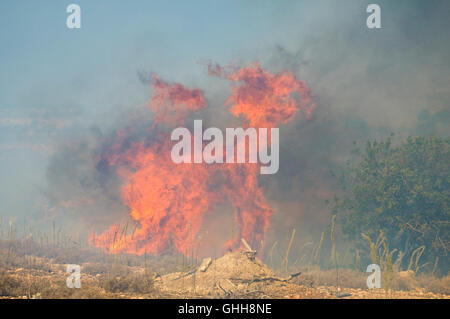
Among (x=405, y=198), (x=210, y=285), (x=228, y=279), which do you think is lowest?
(x=210, y=285)

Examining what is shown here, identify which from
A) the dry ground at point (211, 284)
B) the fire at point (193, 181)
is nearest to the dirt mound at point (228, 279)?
the dry ground at point (211, 284)

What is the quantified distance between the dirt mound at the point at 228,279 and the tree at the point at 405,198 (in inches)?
494

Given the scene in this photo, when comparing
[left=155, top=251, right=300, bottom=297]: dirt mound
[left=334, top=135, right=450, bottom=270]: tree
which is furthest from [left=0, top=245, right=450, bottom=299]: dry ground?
[left=334, top=135, right=450, bottom=270]: tree

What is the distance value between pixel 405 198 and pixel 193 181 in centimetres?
1589

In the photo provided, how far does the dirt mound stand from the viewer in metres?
15.9

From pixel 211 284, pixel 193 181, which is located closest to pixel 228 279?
pixel 211 284

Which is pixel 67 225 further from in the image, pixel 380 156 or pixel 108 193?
pixel 380 156

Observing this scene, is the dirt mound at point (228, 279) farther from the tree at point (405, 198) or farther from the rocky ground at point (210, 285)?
the tree at point (405, 198)

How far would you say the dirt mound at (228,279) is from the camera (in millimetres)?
15891

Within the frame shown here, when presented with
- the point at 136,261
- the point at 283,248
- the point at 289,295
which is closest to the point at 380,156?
the point at 283,248

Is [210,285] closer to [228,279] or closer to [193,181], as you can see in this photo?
[228,279]

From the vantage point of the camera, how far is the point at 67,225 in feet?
163

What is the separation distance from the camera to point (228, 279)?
648 inches
